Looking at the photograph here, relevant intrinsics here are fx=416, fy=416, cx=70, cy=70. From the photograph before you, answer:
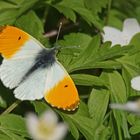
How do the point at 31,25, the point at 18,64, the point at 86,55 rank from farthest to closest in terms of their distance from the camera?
the point at 31,25 < the point at 86,55 < the point at 18,64

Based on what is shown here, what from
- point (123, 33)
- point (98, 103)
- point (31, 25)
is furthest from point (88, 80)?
point (123, 33)

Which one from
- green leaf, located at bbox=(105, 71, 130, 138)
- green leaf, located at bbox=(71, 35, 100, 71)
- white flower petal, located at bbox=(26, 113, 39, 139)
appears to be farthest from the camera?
green leaf, located at bbox=(71, 35, 100, 71)

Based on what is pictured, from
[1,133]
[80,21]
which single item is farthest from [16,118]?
[80,21]

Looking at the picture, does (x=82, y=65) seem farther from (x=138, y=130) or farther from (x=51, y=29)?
(x=51, y=29)

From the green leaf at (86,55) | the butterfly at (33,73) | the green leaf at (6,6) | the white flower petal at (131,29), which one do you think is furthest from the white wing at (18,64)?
the white flower petal at (131,29)

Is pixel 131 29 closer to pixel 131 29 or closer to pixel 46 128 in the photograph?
pixel 131 29

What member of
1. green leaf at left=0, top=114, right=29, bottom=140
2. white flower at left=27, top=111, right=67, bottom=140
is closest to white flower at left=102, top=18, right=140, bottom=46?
green leaf at left=0, top=114, right=29, bottom=140

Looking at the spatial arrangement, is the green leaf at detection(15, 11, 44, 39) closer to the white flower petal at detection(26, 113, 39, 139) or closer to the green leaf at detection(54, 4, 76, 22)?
the green leaf at detection(54, 4, 76, 22)
